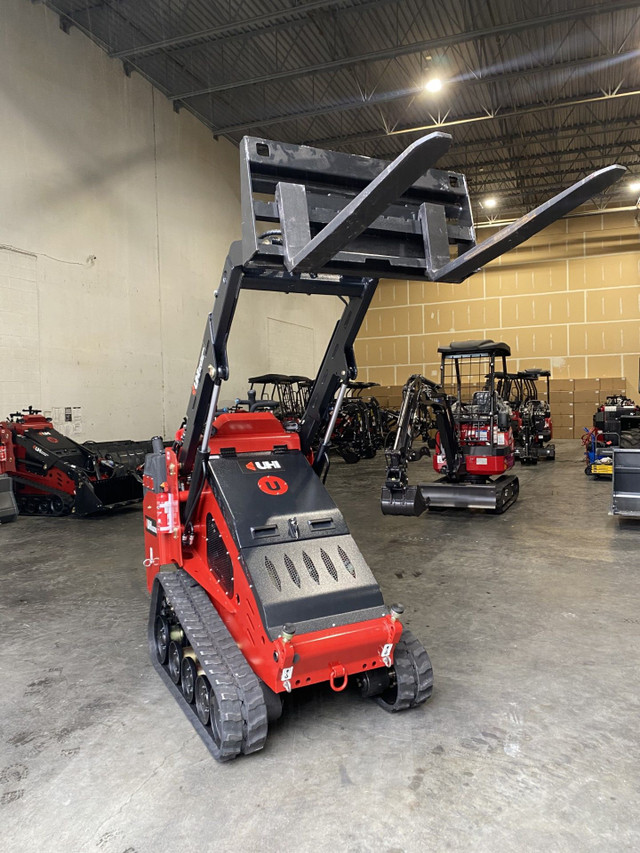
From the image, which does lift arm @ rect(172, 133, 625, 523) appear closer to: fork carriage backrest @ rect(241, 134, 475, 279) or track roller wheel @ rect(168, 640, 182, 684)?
fork carriage backrest @ rect(241, 134, 475, 279)

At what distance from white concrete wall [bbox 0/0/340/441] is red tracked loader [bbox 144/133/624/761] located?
796 centimetres

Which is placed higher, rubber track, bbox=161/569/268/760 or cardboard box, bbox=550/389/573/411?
cardboard box, bbox=550/389/573/411

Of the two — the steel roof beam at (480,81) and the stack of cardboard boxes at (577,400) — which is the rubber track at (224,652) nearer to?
the steel roof beam at (480,81)

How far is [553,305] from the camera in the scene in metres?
22.5

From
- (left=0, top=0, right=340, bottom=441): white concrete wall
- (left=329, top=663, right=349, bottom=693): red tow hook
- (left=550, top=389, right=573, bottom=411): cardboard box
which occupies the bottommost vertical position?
(left=329, top=663, right=349, bottom=693): red tow hook

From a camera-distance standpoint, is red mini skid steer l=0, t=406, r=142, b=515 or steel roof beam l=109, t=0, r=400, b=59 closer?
red mini skid steer l=0, t=406, r=142, b=515

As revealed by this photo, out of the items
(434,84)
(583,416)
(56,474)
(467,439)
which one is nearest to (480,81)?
(434,84)

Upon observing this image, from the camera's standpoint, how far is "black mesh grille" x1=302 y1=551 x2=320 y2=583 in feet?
10.2

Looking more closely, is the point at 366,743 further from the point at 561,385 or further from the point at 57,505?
the point at 561,385

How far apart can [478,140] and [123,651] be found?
16.9m

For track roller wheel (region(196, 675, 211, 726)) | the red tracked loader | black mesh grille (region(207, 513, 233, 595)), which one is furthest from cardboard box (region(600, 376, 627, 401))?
track roller wheel (region(196, 675, 211, 726))

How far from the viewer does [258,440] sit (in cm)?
373

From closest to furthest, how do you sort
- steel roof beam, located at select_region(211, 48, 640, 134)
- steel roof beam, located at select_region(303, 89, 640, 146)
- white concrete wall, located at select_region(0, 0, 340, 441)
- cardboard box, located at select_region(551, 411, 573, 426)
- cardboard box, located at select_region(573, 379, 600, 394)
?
white concrete wall, located at select_region(0, 0, 340, 441) < steel roof beam, located at select_region(211, 48, 640, 134) < steel roof beam, located at select_region(303, 89, 640, 146) < cardboard box, located at select_region(573, 379, 600, 394) < cardboard box, located at select_region(551, 411, 573, 426)

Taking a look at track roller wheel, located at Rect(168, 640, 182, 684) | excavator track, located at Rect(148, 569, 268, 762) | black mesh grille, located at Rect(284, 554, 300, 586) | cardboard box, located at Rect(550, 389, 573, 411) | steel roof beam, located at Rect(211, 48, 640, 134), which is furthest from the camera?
cardboard box, located at Rect(550, 389, 573, 411)
